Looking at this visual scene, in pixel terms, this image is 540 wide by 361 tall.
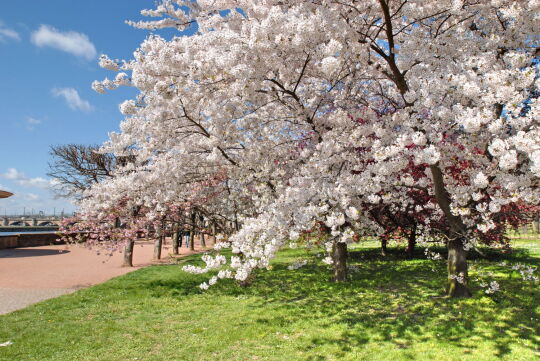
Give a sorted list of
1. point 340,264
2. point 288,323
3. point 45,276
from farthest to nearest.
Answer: point 45,276 → point 340,264 → point 288,323

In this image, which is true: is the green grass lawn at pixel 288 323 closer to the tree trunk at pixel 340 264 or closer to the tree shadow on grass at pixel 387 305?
the tree shadow on grass at pixel 387 305

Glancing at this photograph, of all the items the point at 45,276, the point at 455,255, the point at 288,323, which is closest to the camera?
the point at 288,323

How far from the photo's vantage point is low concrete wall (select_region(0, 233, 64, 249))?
27.1 meters

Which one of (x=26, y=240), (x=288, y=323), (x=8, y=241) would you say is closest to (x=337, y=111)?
(x=288, y=323)

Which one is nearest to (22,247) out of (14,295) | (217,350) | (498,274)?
(14,295)

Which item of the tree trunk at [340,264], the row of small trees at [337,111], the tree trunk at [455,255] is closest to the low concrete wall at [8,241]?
the row of small trees at [337,111]

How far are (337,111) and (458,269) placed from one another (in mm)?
4419

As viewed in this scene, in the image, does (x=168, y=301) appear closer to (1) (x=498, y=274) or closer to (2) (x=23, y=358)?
(2) (x=23, y=358)

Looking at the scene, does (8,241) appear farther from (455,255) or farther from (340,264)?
(455,255)

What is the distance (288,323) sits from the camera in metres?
7.49

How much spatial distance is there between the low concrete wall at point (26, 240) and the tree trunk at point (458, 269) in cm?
2822

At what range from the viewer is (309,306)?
28.3 ft

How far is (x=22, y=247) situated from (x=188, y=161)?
86.1 ft

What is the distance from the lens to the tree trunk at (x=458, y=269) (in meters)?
8.09
